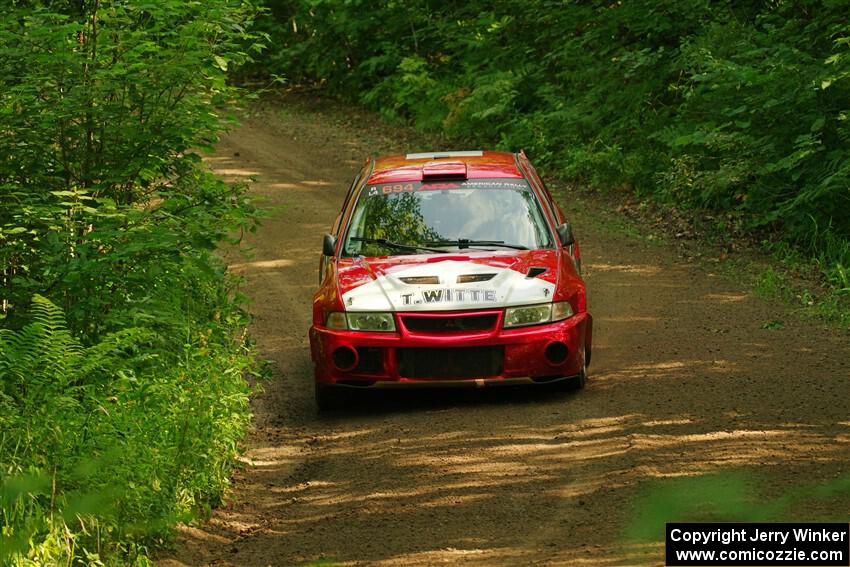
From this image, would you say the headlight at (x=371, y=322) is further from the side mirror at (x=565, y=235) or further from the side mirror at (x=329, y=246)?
the side mirror at (x=565, y=235)

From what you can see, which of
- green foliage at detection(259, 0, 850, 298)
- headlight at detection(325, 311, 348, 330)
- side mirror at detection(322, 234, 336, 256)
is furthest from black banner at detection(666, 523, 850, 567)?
green foliage at detection(259, 0, 850, 298)

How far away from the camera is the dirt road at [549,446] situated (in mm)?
6254

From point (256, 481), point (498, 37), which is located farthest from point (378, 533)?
point (498, 37)

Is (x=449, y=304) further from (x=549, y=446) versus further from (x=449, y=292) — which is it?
(x=549, y=446)

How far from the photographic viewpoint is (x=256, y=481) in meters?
7.75

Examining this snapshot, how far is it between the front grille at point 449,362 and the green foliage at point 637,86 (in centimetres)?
565

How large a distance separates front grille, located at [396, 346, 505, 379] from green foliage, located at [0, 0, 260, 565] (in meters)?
1.25

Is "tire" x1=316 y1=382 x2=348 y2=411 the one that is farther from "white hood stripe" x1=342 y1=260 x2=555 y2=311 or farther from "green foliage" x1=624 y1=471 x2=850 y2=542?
"green foliage" x1=624 y1=471 x2=850 y2=542

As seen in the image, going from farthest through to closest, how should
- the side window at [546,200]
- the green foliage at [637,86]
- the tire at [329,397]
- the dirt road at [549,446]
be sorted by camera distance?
the green foliage at [637,86], the side window at [546,200], the tire at [329,397], the dirt road at [549,446]

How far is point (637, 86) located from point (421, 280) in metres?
11.5

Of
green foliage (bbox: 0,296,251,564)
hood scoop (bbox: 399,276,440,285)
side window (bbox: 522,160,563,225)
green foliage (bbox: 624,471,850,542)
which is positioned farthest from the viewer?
side window (bbox: 522,160,563,225)

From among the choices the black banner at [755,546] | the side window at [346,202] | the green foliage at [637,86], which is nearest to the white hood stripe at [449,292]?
the side window at [346,202]

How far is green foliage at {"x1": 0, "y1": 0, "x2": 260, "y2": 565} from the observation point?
6113 millimetres

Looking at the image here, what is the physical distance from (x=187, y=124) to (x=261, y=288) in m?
5.73
